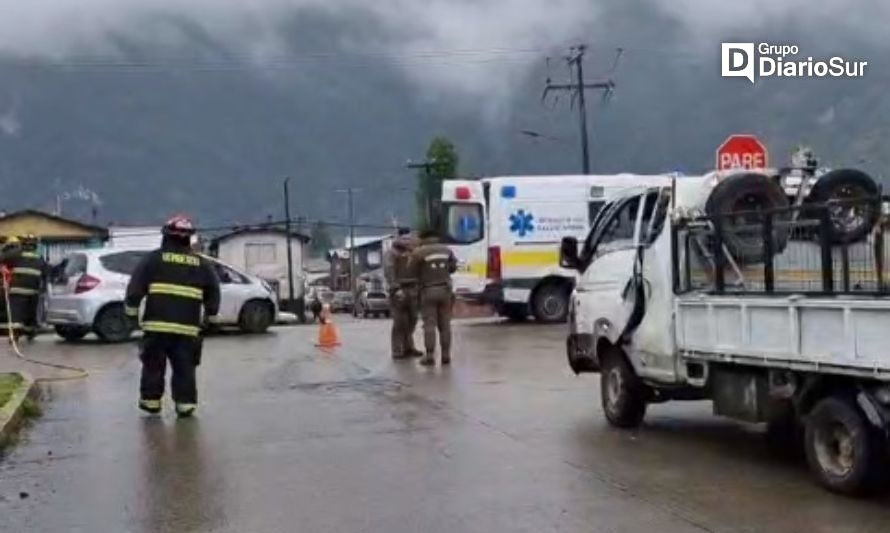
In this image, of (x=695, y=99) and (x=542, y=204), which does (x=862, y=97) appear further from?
(x=542, y=204)

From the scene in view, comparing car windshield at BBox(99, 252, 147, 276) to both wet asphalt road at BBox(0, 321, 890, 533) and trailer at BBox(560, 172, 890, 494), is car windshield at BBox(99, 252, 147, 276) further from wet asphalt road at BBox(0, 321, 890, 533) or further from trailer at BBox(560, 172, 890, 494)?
trailer at BBox(560, 172, 890, 494)

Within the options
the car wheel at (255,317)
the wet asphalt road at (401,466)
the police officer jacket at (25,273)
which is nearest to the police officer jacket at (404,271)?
the wet asphalt road at (401,466)

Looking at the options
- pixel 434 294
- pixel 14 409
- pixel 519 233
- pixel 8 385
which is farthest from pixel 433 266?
pixel 519 233

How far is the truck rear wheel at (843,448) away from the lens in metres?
7.48

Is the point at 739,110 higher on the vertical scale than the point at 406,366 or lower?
higher

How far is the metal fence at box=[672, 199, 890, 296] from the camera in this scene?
24.5ft

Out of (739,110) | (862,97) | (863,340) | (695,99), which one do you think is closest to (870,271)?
(863,340)

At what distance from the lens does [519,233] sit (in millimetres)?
25328

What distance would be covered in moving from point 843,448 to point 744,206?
7.48ft

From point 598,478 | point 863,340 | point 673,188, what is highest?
point 673,188

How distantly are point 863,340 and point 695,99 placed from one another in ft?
518

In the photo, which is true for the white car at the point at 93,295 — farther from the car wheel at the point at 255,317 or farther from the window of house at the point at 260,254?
the window of house at the point at 260,254

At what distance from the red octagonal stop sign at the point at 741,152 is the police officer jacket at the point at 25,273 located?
36.8ft

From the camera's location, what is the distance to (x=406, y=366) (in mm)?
15953
